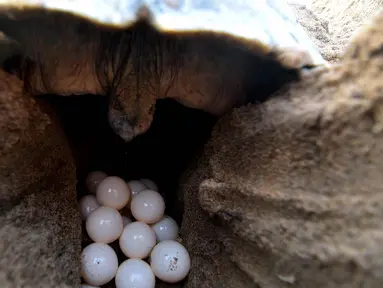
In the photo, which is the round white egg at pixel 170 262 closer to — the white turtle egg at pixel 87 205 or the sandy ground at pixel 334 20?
the white turtle egg at pixel 87 205

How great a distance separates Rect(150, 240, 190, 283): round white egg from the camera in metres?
0.99

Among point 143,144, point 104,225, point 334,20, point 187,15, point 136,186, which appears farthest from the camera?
point 334,20

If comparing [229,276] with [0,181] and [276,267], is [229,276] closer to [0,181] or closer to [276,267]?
[276,267]

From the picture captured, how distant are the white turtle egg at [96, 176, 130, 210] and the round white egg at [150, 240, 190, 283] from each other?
0.17 metres

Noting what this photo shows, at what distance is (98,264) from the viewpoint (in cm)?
96

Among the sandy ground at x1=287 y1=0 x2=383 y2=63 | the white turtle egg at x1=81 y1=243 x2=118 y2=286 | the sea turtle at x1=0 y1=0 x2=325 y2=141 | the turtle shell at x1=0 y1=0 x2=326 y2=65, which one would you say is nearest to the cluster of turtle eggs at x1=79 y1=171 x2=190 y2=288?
the white turtle egg at x1=81 y1=243 x2=118 y2=286

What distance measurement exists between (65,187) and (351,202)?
675 mm

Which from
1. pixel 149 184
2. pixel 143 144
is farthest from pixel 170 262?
pixel 143 144

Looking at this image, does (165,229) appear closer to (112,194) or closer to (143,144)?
(112,194)

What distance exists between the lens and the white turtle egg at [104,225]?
3.33 feet

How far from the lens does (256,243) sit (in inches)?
31.0

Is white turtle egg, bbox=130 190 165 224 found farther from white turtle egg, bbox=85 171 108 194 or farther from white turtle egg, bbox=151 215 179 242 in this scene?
white turtle egg, bbox=85 171 108 194

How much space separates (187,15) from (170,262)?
0.61m

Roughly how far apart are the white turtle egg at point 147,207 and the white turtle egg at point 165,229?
0.02m
